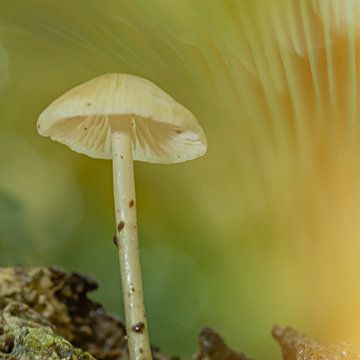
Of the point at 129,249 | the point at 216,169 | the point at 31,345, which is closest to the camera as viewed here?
the point at 31,345

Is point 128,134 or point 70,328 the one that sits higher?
point 128,134

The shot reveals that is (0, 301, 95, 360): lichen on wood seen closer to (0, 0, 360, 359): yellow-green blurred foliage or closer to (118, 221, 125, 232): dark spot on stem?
(118, 221, 125, 232): dark spot on stem

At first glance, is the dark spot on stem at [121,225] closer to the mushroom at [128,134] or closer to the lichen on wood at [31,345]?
the mushroom at [128,134]

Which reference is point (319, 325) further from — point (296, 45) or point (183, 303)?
point (296, 45)

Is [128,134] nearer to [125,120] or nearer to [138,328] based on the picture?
[125,120]

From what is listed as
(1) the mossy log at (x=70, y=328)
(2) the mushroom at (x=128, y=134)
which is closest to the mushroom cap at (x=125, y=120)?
(2) the mushroom at (x=128, y=134)

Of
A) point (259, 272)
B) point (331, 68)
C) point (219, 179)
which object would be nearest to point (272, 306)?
point (259, 272)

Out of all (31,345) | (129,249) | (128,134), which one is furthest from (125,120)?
(31,345)

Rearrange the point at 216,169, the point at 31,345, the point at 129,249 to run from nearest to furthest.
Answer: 1. the point at 31,345
2. the point at 129,249
3. the point at 216,169

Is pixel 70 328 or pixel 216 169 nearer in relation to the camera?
pixel 70 328
